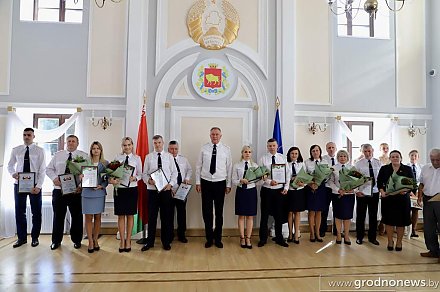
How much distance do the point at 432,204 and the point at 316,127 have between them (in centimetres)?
216

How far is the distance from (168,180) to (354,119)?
3.75 meters

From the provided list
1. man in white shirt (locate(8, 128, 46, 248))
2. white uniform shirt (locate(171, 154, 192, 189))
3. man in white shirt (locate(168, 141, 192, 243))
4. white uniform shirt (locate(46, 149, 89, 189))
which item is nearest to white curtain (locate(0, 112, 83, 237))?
man in white shirt (locate(8, 128, 46, 248))

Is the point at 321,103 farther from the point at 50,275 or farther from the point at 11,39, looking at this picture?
the point at 11,39

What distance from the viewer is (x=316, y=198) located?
15.5 ft

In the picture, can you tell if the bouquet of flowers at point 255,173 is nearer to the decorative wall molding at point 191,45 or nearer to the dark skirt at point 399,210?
the dark skirt at point 399,210

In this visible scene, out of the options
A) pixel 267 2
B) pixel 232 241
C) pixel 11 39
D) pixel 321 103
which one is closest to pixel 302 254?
pixel 232 241

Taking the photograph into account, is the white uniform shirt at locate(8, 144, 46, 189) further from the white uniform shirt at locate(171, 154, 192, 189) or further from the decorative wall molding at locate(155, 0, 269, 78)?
the decorative wall molding at locate(155, 0, 269, 78)

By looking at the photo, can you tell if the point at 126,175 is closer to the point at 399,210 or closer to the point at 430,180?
the point at 399,210

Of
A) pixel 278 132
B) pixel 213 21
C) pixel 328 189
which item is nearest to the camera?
pixel 328 189

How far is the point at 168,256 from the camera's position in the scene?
13.2 feet

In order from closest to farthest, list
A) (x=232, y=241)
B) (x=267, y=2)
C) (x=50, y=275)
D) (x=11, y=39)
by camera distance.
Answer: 1. (x=50, y=275)
2. (x=232, y=241)
3. (x=11, y=39)
4. (x=267, y=2)

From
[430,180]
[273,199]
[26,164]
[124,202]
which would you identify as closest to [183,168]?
[124,202]

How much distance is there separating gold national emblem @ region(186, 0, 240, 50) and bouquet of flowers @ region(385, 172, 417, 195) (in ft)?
11.2

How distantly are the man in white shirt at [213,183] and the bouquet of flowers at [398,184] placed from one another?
2260mm
